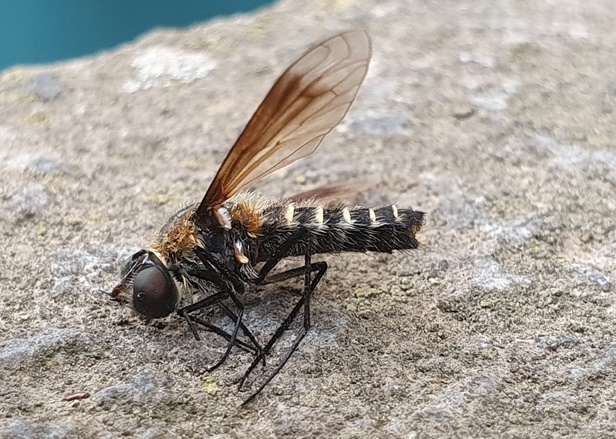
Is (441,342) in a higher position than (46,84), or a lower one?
lower

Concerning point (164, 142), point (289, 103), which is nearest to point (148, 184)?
point (164, 142)

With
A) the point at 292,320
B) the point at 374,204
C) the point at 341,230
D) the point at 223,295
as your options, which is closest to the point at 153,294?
the point at 223,295

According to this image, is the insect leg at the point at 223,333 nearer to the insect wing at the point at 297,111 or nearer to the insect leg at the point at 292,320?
the insect leg at the point at 292,320

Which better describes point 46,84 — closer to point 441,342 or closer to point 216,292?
point 216,292

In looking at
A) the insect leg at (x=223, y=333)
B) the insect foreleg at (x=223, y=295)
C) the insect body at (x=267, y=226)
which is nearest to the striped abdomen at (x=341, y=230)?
the insect body at (x=267, y=226)

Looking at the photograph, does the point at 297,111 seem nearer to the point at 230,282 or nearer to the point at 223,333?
the point at 230,282

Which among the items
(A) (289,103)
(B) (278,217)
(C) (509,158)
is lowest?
(C) (509,158)

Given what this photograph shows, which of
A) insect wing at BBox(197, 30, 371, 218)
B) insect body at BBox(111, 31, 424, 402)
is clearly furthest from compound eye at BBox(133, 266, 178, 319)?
insect wing at BBox(197, 30, 371, 218)
